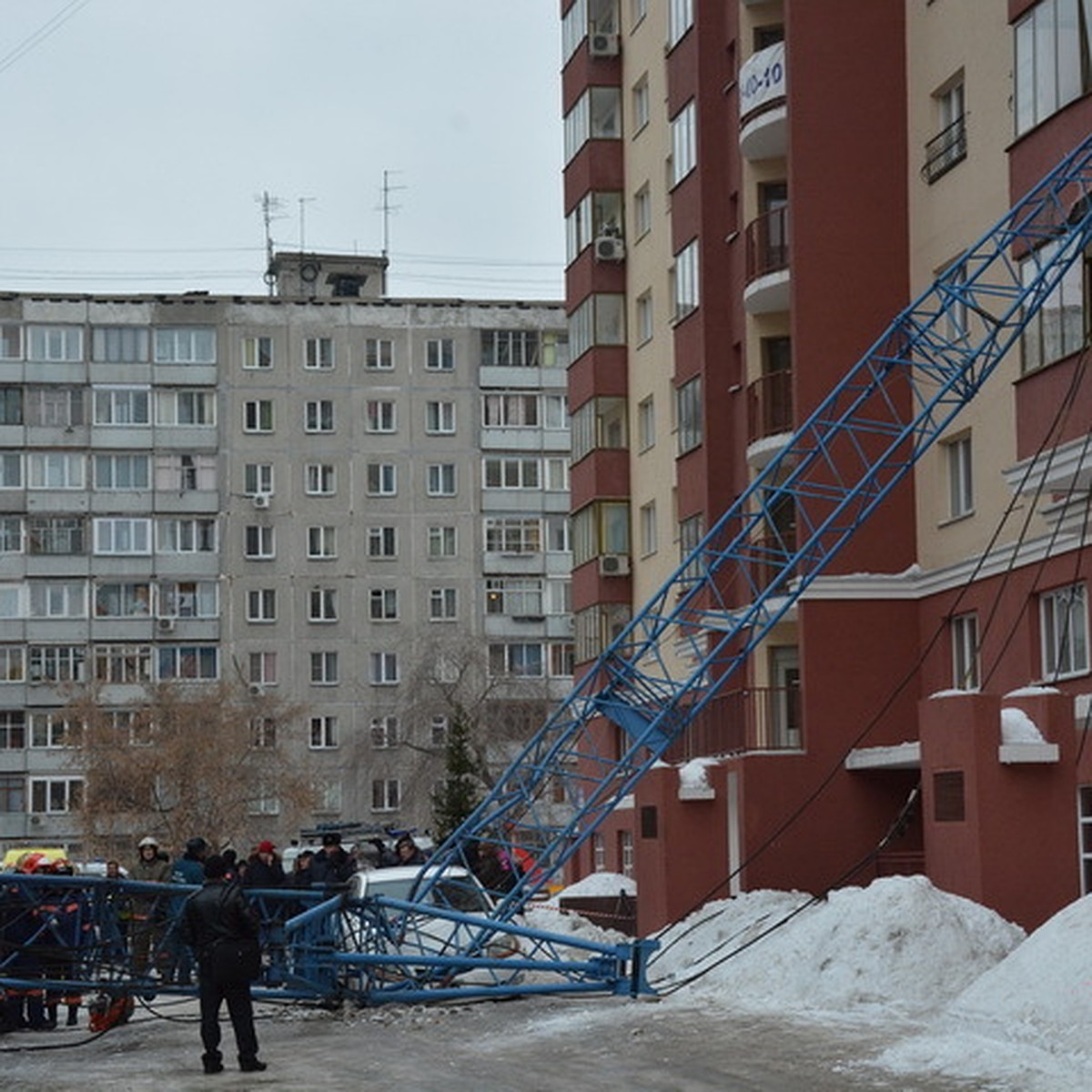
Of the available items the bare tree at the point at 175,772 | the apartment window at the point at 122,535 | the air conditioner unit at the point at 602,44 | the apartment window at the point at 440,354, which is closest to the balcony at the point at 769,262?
the air conditioner unit at the point at 602,44

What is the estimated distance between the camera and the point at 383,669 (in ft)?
309

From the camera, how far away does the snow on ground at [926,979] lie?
59.1ft

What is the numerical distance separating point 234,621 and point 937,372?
2453 inches

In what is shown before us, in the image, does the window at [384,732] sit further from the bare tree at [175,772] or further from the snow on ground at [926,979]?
the snow on ground at [926,979]

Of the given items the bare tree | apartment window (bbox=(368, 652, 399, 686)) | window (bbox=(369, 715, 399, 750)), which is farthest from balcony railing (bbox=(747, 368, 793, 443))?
apartment window (bbox=(368, 652, 399, 686))

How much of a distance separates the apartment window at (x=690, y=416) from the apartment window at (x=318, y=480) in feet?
167

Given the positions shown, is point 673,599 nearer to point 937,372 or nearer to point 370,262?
point 937,372

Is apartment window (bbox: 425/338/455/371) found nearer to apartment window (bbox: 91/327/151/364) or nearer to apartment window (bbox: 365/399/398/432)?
apartment window (bbox: 365/399/398/432)

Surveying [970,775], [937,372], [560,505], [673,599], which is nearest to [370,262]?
[560,505]

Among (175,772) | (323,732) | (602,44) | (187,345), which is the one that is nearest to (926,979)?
(602,44)

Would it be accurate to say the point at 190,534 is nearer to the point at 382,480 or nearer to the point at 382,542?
the point at 382,542

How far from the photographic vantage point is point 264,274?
340 feet

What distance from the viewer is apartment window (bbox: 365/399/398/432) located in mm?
95625

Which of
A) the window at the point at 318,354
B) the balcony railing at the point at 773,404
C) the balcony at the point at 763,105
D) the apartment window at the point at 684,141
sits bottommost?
the balcony railing at the point at 773,404
